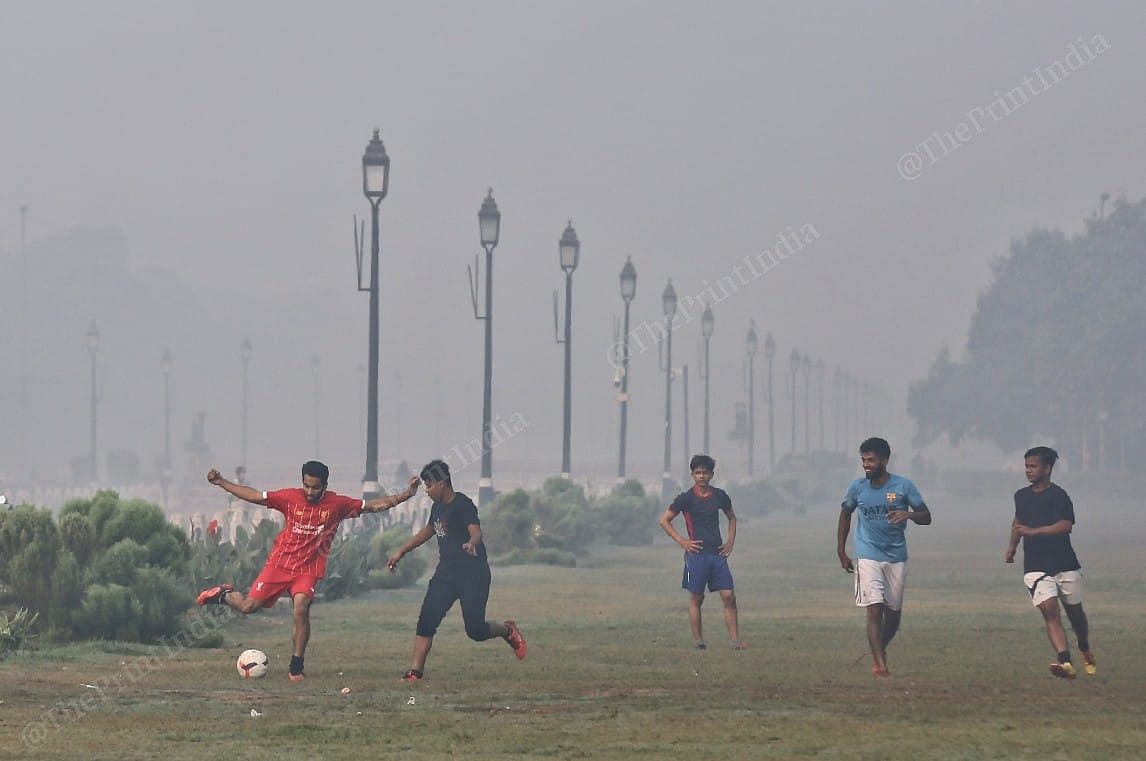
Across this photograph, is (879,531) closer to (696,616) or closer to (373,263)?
(696,616)

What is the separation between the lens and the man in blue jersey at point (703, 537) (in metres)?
19.2

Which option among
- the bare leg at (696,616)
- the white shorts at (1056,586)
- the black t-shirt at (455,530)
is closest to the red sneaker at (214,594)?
the black t-shirt at (455,530)

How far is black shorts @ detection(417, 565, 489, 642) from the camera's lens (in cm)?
1631

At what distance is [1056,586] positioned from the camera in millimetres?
16719

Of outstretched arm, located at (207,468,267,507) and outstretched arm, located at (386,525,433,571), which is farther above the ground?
outstretched arm, located at (207,468,267,507)

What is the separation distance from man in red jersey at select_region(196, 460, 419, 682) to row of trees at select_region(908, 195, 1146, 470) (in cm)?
10247

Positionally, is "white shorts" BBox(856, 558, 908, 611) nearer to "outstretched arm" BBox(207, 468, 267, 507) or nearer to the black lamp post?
"outstretched arm" BBox(207, 468, 267, 507)

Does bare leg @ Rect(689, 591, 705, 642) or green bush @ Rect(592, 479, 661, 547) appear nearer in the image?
bare leg @ Rect(689, 591, 705, 642)

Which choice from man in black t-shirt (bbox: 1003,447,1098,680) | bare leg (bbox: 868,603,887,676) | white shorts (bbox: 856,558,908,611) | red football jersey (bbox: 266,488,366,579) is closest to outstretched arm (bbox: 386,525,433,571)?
red football jersey (bbox: 266,488,366,579)

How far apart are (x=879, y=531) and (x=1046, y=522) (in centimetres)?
125

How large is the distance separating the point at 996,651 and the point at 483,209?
1114 inches

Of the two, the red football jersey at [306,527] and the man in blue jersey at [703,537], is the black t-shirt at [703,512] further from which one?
the red football jersey at [306,527]

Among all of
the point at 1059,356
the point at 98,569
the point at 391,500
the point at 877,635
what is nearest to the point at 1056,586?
the point at 877,635

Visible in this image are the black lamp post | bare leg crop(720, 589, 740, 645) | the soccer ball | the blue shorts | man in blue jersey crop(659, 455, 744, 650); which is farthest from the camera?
the black lamp post
